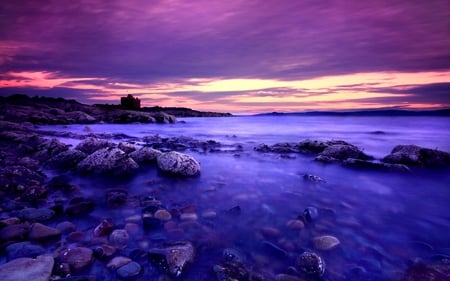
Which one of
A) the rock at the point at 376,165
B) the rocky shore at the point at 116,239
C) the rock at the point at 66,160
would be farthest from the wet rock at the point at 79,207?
the rock at the point at 376,165

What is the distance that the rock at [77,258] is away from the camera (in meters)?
2.74

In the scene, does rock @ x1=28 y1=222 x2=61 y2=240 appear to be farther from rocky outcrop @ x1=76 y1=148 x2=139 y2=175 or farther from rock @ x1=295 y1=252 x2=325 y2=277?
rocky outcrop @ x1=76 y1=148 x2=139 y2=175

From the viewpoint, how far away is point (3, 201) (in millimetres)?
4461

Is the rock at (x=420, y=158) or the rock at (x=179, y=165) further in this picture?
the rock at (x=420, y=158)

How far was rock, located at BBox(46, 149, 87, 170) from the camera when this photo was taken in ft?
23.3

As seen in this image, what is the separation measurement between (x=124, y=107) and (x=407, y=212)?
2629 inches

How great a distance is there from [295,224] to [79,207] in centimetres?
332

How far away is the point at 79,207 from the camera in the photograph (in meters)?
4.18

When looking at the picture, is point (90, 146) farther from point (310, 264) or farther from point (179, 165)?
point (310, 264)

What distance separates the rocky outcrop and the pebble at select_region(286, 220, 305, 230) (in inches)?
172

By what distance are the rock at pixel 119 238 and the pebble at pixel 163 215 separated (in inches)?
24.1

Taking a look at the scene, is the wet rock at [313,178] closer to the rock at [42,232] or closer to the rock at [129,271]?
the rock at [129,271]

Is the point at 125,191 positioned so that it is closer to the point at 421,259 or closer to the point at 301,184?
the point at 301,184

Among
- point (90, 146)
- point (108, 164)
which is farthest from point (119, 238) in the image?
point (90, 146)
